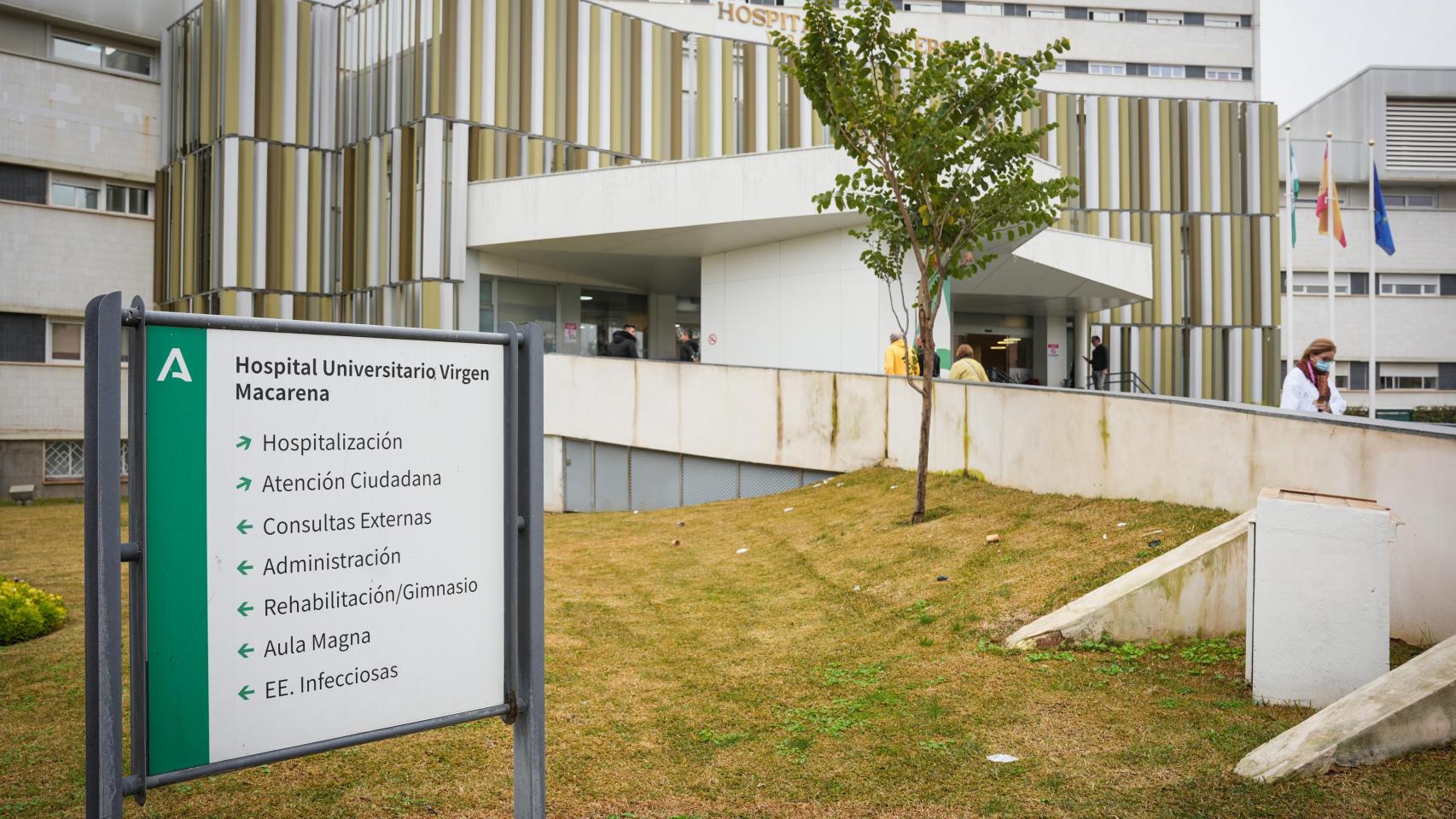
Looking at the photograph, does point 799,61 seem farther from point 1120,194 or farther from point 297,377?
point 1120,194

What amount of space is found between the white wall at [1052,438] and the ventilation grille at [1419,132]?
35.6 metres

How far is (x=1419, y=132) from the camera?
40.9 meters

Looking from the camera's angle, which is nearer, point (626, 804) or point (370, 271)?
point (626, 804)

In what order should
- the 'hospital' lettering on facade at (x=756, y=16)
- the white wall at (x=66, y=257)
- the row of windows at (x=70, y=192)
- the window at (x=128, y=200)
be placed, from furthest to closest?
the 'hospital' lettering on facade at (x=756, y=16) → the window at (x=128, y=200) → the row of windows at (x=70, y=192) → the white wall at (x=66, y=257)

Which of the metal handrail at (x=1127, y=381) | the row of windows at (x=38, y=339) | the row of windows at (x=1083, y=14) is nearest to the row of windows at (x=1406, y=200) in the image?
the metal handrail at (x=1127, y=381)

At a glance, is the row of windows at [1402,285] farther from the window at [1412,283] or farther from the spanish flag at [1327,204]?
the spanish flag at [1327,204]

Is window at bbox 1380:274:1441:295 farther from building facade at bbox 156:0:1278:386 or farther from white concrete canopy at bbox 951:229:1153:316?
building facade at bbox 156:0:1278:386

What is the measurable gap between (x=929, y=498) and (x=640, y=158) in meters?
18.8

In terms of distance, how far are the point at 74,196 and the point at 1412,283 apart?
1781 inches

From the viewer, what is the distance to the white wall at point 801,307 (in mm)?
19734

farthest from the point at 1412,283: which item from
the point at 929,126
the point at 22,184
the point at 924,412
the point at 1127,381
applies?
the point at 22,184

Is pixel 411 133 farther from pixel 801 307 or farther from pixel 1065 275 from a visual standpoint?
pixel 1065 275

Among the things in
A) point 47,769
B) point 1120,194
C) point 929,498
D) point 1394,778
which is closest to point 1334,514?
point 1394,778

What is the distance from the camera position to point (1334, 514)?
513 cm
